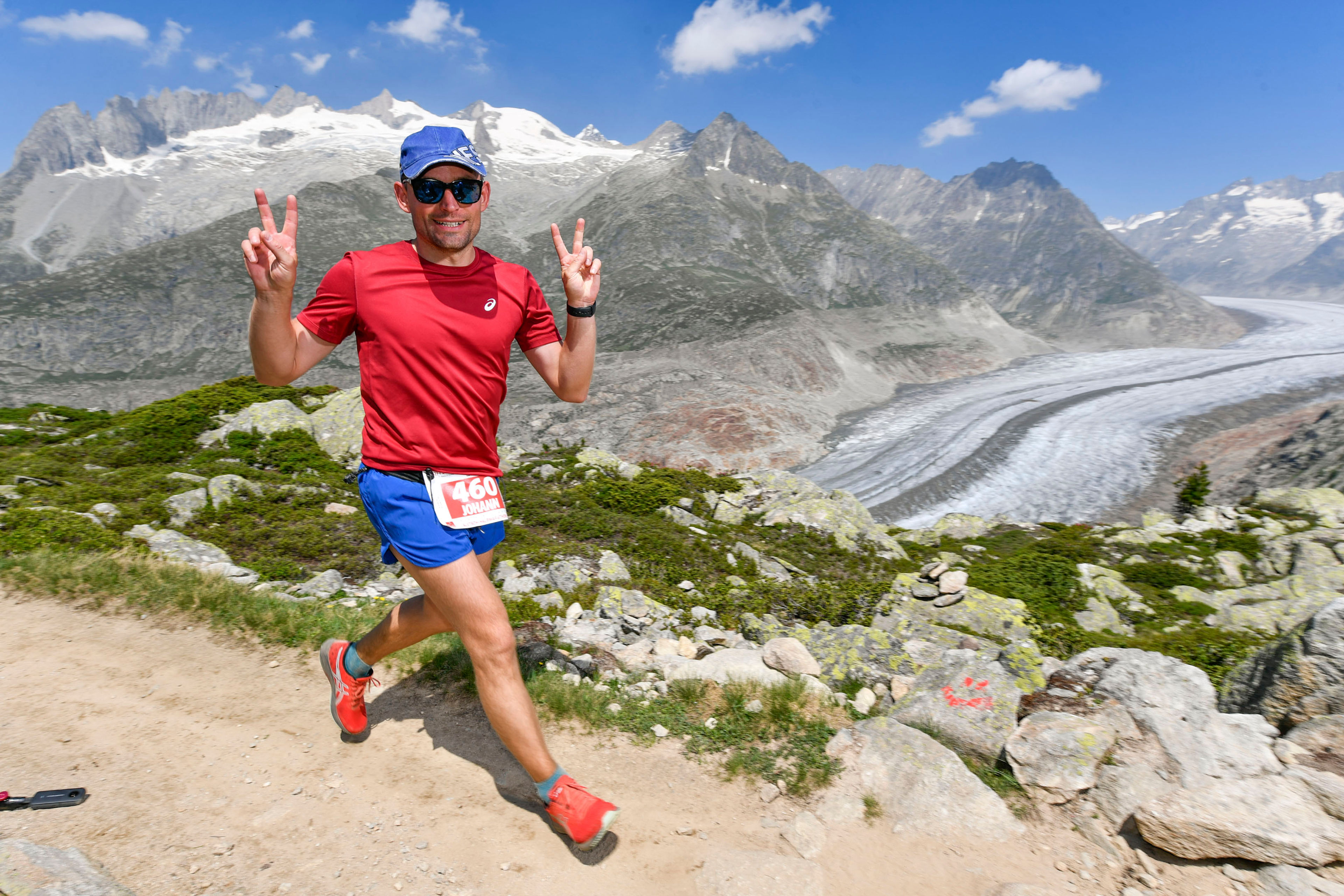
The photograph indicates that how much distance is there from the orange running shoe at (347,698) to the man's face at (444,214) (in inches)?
114

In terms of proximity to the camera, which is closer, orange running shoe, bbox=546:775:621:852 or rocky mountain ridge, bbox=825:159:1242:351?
orange running shoe, bbox=546:775:621:852

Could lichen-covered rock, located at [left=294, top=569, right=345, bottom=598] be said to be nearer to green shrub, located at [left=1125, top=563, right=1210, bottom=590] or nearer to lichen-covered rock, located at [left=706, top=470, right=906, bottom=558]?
lichen-covered rock, located at [left=706, top=470, right=906, bottom=558]

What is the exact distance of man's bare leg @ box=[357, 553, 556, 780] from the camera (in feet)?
11.3

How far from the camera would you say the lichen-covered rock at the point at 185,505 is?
34.9 feet

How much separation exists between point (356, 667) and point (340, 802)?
0.85 m

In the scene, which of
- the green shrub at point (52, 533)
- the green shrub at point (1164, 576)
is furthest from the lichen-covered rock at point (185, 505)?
the green shrub at point (1164, 576)

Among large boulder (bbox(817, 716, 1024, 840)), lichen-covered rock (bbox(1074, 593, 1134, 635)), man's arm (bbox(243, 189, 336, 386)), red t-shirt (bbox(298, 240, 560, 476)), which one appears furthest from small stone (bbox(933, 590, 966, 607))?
man's arm (bbox(243, 189, 336, 386))

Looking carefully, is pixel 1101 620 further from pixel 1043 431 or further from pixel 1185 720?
pixel 1043 431

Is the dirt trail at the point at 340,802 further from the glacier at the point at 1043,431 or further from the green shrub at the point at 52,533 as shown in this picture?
the glacier at the point at 1043,431

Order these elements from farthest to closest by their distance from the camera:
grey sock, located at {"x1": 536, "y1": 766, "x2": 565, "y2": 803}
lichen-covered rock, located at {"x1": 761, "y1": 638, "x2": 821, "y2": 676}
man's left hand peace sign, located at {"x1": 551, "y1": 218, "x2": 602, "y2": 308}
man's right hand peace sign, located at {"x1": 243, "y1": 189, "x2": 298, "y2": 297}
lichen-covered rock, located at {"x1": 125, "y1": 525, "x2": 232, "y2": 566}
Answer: lichen-covered rock, located at {"x1": 125, "y1": 525, "x2": 232, "y2": 566}, lichen-covered rock, located at {"x1": 761, "y1": 638, "x2": 821, "y2": 676}, man's left hand peace sign, located at {"x1": 551, "y1": 218, "x2": 602, "y2": 308}, grey sock, located at {"x1": 536, "y1": 766, "x2": 565, "y2": 803}, man's right hand peace sign, located at {"x1": 243, "y1": 189, "x2": 298, "y2": 297}

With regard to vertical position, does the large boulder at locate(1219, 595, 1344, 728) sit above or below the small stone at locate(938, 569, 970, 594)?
above

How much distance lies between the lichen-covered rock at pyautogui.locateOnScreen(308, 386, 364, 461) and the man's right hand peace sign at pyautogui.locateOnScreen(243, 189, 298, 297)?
13902mm

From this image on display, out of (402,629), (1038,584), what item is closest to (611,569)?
(402,629)

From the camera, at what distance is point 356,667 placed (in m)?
4.34
